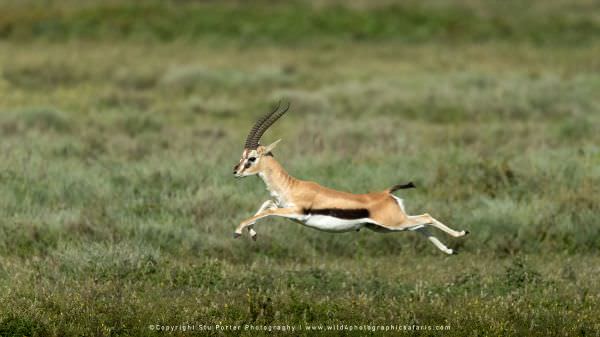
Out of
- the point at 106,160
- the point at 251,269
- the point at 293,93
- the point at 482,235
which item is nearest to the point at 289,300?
the point at 251,269

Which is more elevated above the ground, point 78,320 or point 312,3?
point 78,320

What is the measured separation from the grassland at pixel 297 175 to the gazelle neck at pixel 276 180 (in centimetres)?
116

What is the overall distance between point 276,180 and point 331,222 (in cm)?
57

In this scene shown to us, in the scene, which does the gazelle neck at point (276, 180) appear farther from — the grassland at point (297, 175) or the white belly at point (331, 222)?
the grassland at point (297, 175)

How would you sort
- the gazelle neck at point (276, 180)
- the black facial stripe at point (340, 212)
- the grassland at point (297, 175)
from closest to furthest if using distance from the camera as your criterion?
the black facial stripe at point (340, 212) < the gazelle neck at point (276, 180) < the grassland at point (297, 175)

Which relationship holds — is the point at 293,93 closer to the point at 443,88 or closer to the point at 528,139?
the point at 443,88

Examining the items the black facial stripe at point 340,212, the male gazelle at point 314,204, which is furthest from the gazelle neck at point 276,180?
the black facial stripe at point 340,212

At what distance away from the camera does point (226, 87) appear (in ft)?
88.3

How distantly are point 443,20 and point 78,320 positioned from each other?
116 ft

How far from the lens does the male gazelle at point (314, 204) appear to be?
797 cm

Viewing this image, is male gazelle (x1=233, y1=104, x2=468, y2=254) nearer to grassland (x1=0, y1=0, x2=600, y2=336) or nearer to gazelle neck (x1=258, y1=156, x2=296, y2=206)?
gazelle neck (x1=258, y1=156, x2=296, y2=206)

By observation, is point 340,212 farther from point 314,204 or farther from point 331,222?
point 314,204

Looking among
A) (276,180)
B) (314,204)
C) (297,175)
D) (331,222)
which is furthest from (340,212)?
(297,175)

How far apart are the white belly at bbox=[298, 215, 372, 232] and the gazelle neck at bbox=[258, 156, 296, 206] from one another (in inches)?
10.0
